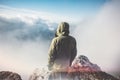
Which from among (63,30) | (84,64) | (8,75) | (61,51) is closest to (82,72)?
(84,64)

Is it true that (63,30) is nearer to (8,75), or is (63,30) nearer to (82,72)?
(82,72)

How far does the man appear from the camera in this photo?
3.75 metres

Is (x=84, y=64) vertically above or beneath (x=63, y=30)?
beneath

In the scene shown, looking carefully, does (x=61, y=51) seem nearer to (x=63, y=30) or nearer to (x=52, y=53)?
(x=52, y=53)

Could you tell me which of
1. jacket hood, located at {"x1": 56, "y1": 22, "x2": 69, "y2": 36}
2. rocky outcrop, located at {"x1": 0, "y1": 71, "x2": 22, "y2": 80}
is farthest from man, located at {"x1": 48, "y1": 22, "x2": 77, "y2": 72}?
rocky outcrop, located at {"x1": 0, "y1": 71, "x2": 22, "y2": 80}

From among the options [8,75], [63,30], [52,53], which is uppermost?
[63,30]

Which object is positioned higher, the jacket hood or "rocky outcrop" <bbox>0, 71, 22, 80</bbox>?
the jacket hood

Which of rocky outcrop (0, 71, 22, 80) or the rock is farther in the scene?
the rock

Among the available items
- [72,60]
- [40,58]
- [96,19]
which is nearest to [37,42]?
[40,58]

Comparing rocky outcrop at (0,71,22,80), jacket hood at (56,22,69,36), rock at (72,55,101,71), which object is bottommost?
rocky outcrop at (0,71,22,80)

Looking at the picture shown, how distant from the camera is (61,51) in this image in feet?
12.4

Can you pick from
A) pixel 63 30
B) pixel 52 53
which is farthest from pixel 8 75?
pixel 63 30

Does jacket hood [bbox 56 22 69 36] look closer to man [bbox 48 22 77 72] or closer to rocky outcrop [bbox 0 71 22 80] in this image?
man [bbox 48 22 77 72]

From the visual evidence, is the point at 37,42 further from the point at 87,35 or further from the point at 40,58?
the point at 87,35
